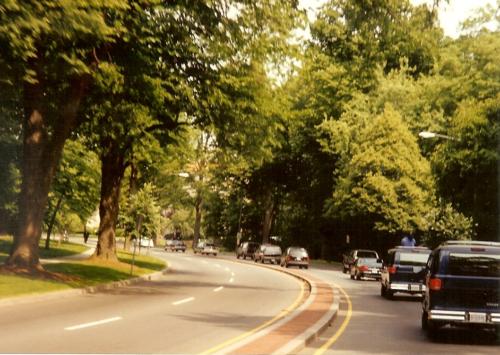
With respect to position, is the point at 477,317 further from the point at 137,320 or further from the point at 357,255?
the point at 357,255

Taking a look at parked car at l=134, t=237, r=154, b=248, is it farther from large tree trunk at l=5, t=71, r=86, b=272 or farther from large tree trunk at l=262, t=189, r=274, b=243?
large tree trunk at l=262, t=189, r=274, b=243

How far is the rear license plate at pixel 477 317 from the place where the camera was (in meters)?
13.0

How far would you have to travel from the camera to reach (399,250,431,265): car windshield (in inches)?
963

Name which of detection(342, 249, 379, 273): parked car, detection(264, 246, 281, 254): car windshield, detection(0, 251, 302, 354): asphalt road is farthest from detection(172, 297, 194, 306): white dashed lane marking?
detection(264, 246, 281, 254): car windshield

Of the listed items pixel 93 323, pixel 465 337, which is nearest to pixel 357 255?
pixel 465 337

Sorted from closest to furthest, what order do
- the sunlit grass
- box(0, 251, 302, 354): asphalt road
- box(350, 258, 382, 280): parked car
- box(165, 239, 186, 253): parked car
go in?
1. box(0, 251, 302, 354): asphalt road
2. box(350, 258, 382, 280): parked car
3. the sunlit grass
4. box(165, 239, 186, 253): parked car

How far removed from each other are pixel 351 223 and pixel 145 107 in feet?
124

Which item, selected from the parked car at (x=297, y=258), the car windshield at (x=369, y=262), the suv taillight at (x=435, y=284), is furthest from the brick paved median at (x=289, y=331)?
the parked car at (x=297, y=258)

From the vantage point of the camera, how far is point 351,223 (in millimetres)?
61188

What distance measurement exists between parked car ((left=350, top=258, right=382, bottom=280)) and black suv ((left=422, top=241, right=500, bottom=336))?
24432mm

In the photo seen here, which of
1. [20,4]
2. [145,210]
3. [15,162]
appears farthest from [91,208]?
[20,4]

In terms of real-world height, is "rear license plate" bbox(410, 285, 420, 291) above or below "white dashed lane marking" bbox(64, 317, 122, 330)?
above

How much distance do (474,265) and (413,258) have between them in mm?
11430

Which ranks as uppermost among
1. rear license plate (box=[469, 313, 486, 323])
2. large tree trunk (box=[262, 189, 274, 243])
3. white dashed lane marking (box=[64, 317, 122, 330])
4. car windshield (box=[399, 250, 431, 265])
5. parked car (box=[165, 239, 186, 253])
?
large tree trunk (box=[262, 189, 274, 243])
